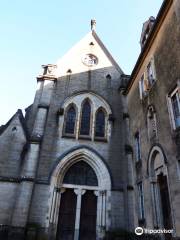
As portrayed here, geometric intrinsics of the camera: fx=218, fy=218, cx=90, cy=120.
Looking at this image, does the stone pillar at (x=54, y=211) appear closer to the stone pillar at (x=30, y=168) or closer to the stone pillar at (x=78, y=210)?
the stone pillar at (x=78, y=210)

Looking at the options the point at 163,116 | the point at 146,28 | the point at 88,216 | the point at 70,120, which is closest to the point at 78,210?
the point at 88,216

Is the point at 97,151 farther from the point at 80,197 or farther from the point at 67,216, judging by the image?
the point at 67,216

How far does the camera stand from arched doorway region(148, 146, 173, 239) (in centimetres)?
904

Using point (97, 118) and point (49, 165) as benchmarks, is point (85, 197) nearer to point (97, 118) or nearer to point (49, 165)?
point (49, 165)

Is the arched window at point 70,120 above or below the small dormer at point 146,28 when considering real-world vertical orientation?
below

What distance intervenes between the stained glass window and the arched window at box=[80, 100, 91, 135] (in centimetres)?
212

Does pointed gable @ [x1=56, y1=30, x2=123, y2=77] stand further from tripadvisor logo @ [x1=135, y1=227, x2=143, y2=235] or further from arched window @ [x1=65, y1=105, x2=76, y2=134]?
tripadvisor logo @ [x1=135, y1=227, x2=143, y2=235]

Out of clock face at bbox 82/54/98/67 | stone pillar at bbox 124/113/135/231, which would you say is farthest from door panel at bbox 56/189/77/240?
clock face at bbox 82/54/98/67

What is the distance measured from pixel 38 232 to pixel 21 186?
7.77 feet

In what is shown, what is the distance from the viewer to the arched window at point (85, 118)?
1440 centimetres

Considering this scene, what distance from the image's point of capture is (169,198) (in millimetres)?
8734

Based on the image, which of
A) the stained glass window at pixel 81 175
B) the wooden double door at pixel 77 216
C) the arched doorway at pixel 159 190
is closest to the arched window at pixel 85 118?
the stained glass window at pixel 81 175

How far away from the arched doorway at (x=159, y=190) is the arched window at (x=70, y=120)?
5651mm

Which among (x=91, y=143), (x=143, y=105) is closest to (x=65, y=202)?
(x=91, y=143)
